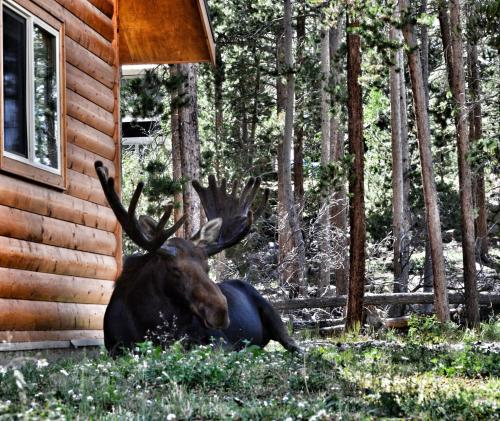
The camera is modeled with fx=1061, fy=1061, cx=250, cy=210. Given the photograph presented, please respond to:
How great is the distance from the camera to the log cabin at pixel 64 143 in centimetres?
1015

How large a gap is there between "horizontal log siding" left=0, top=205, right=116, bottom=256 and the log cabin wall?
→ 1cm

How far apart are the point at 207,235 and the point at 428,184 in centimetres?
1077

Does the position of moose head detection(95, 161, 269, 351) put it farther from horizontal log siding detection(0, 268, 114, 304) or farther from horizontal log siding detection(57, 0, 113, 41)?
horizontal log siding detection(57, 0, 113, 41)

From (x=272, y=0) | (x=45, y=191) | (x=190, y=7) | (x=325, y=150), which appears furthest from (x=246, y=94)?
(x=45, y=191)

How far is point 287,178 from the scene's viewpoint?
1220 inches

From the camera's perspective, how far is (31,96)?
10641 mm

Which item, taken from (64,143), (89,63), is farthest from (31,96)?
(89,63)

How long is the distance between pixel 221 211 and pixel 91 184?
1630 mm

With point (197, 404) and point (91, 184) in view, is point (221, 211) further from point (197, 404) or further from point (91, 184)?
point (197, 404)

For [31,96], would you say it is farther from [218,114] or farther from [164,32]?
[218,114]

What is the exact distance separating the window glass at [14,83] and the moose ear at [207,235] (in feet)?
7.33

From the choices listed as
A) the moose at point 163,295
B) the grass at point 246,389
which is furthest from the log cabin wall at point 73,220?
the grass at point 246,389

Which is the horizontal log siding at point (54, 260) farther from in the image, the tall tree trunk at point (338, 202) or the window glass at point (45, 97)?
the tall tree trunk at point (338, 202)

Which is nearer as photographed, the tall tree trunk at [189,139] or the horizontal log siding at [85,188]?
the horizontal log siding at [85,188]
